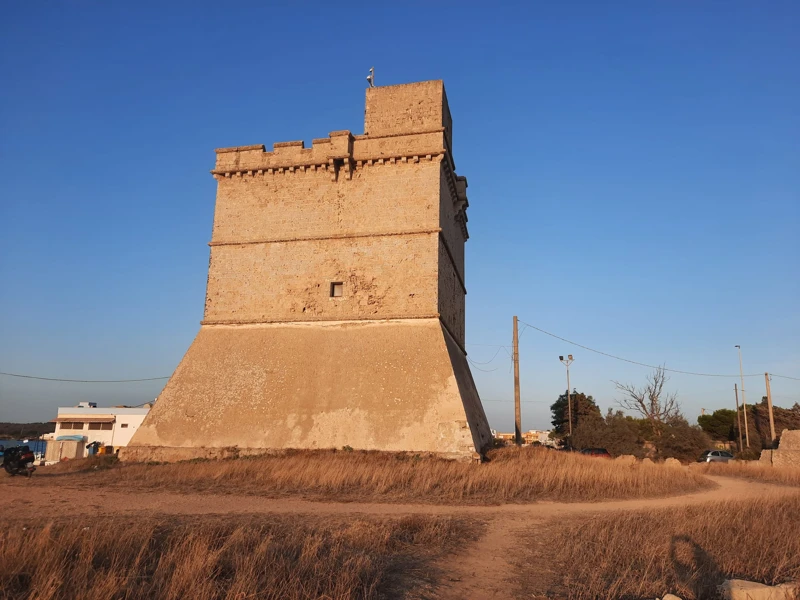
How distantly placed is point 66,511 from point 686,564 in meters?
9.18

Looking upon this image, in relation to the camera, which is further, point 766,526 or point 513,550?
point 766,526

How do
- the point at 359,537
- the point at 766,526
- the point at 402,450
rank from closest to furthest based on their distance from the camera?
Result: 1. the point at 359,537
2. the point at 766,526
3. the point at 402,450

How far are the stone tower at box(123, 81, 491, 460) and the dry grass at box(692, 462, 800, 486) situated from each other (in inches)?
362

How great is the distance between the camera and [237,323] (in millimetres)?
18734

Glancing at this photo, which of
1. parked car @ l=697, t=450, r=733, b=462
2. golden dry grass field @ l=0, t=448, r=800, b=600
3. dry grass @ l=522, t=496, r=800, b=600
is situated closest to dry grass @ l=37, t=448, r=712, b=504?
golden dry grass field @ l=0, t=448, r=800, b=600

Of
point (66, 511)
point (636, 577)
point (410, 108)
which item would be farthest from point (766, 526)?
point (410, 108)

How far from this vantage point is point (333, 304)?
18109mm

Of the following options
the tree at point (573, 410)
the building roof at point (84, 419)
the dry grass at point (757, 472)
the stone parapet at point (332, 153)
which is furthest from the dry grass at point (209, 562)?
the building roof at point (84, 419)

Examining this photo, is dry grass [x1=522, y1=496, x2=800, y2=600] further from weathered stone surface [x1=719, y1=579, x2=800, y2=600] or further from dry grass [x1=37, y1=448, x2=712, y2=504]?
dry grass [x1=37, y1=448, x2=712, y2=504]

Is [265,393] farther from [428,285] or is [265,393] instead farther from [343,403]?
[428,285]

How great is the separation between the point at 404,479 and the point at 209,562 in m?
7.58

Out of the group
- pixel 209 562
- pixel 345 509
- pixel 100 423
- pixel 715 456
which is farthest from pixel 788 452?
pixel 100 423

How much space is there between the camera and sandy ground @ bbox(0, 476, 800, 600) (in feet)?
20.3

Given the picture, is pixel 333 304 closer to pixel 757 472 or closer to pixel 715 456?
pixel 757 472
